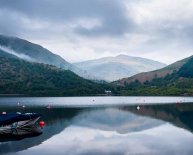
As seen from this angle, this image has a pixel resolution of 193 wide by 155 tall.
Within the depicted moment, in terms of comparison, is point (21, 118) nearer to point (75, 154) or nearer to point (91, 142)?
point (91, 142)

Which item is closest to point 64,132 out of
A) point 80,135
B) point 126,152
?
point 80,135

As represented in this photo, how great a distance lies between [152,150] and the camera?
4394 cm

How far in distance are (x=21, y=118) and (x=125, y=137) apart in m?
20.8

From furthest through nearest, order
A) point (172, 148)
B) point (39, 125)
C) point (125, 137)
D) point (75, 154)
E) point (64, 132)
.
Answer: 1. point (39, 125)
2. point (64, 132)
3. point (125, 137)
4. point (172, 148)
5. point (75, 154)

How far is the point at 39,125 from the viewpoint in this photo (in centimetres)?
7444

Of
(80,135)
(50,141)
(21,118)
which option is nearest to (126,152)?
(50,141)

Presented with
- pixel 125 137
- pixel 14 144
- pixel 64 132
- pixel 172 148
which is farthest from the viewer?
pixel 64 132

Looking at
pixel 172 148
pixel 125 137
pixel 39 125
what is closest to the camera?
pixel 172 148

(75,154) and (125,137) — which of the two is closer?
(75,154)

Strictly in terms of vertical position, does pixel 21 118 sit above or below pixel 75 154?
above

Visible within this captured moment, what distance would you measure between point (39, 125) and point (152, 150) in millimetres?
35614

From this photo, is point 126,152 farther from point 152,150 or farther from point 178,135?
point 178,135

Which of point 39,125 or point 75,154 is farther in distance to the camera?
point 39,125

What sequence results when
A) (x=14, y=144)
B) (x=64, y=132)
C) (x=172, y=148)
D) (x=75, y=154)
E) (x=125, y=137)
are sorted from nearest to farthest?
(x=75, y=154) → (x=172, y=148) → (x=14, y=144) → (x=125, y=137) → (x=64, y=132)
